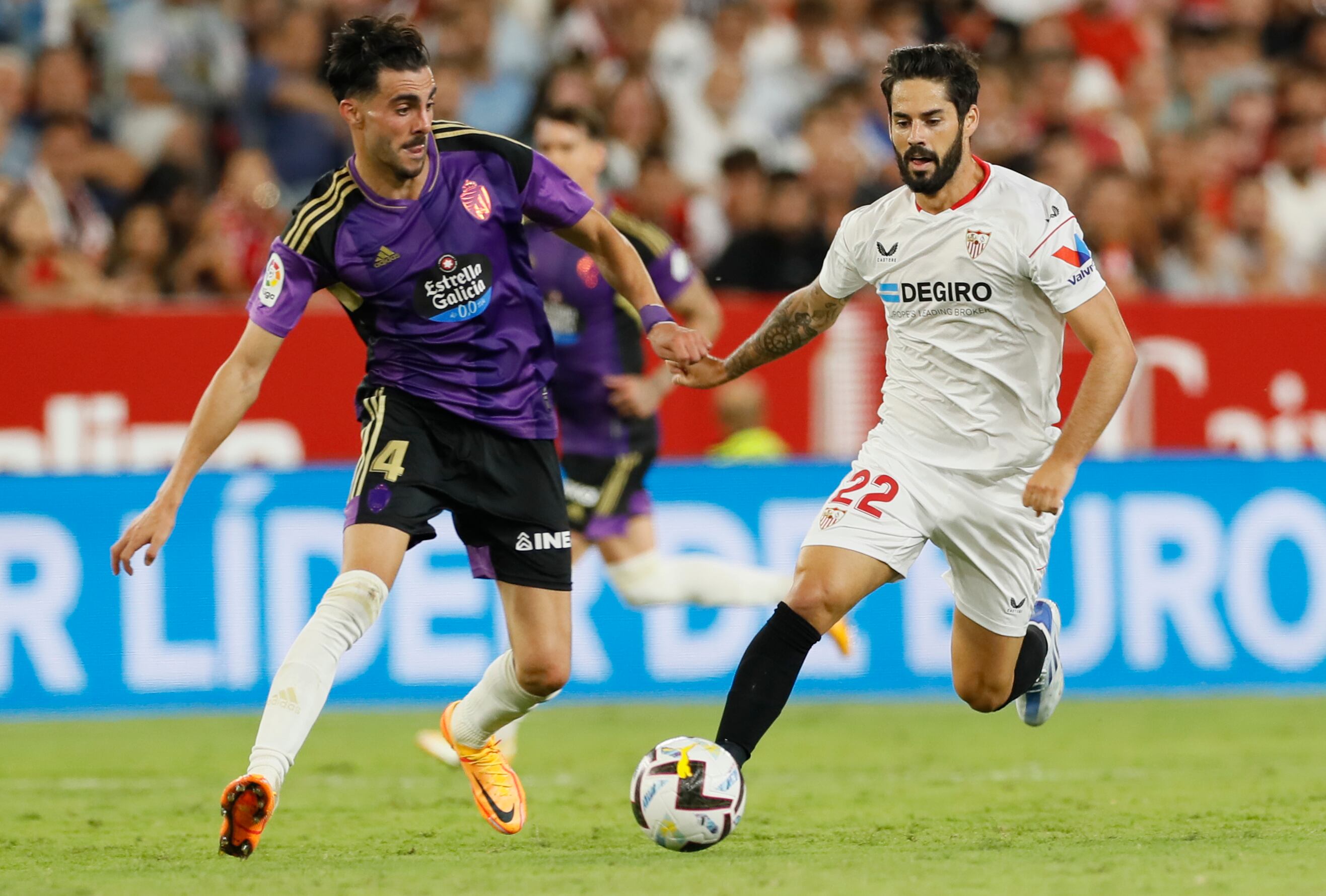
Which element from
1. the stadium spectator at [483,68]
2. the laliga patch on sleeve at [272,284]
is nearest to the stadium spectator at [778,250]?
the stadium spectator at [483,68]

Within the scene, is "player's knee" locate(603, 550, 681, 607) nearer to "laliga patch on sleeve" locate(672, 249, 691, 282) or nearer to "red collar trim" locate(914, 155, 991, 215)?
"laliga patch on sleeve" locate(672, 249, 691, 282)

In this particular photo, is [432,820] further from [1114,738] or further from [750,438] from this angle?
[750,438]

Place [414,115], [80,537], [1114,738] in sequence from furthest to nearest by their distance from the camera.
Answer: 1. [80,537]
2. [1114,738]
3. [414,115]

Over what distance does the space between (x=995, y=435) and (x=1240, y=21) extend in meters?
11.1

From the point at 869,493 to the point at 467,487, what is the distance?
1.29m

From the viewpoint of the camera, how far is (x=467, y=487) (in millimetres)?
6234

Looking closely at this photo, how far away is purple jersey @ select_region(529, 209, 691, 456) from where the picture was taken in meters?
8.57

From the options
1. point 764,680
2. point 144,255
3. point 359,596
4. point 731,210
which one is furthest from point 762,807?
point 731,210

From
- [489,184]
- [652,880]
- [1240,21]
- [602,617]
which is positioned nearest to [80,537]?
[602,617]

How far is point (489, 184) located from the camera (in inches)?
245

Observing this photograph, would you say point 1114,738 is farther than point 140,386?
No

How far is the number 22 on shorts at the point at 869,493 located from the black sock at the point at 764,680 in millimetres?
404

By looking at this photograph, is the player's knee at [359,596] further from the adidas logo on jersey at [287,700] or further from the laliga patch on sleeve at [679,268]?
the laliga patch on sleeve at [679,268]

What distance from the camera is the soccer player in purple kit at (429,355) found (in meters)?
5.86
